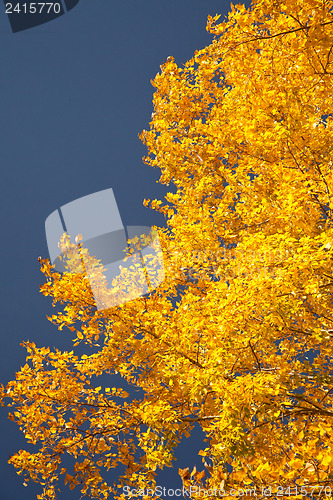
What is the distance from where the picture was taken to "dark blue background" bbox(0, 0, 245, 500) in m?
10.8

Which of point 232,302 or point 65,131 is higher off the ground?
point 65,131

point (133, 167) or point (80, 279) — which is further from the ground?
point (133, 167)

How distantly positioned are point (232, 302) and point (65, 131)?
9134mm

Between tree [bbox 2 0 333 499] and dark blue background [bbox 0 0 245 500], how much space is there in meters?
6.26

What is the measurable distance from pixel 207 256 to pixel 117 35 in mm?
8675

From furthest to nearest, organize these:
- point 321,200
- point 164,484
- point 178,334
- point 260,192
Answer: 1. point 164,484
2. point 260,192
3. point 178,334
4. point 321,200

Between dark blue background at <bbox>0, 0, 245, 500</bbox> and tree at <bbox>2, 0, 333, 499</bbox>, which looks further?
dark blue background at <bbox>0, 0, 245, 500</bbox>

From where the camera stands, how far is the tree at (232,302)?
2.59 meters

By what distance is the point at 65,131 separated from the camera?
11.0 meters

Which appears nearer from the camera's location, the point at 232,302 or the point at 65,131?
the point at 232,302

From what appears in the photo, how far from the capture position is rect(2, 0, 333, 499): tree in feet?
8.50

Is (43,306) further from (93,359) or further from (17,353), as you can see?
(93,359)

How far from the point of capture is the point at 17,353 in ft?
35.2

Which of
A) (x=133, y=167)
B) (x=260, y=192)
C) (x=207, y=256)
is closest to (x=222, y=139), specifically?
(x=260, y=192)
